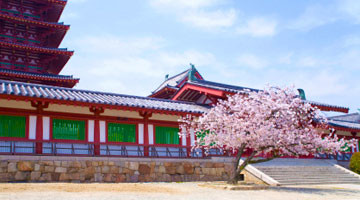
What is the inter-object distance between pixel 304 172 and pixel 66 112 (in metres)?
13.9

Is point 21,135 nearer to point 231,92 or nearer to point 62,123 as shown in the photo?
point 62,123

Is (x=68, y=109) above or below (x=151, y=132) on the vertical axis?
above

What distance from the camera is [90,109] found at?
776 inches

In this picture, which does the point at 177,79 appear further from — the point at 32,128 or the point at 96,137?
the point at 32,128

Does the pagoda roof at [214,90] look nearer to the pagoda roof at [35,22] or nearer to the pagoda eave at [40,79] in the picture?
the pagoda eave at [40,79]

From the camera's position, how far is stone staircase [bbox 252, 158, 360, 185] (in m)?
21.0

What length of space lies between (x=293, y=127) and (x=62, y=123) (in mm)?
10853

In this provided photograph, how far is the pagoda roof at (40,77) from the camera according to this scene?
25.2 metres

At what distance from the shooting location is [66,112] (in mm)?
19125

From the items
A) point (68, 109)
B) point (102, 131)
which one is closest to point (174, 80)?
point (102, 131)

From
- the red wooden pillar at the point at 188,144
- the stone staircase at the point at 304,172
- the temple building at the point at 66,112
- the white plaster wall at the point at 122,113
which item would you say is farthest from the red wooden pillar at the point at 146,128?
the stone staircase at the point at 304,172

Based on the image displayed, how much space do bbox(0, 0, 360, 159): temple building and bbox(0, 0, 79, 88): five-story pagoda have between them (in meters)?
0.07

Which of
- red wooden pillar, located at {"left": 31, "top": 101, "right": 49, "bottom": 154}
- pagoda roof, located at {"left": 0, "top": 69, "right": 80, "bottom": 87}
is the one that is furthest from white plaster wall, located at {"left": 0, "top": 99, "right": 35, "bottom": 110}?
pagoda roof, located at {"left": 0, "top": 69, "right": 80, "bottom": 87}

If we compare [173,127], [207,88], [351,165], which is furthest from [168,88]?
[351,165]
